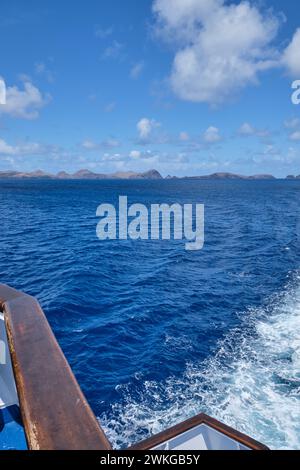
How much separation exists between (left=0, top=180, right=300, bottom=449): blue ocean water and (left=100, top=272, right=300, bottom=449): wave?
1.2 inches

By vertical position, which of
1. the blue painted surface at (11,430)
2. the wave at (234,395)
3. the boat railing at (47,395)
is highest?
the boat railing at (47,395)

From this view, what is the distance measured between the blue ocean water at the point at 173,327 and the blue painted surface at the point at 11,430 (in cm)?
370

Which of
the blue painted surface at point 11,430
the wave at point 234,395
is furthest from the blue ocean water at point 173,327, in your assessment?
the blue painted surface at point 11,430

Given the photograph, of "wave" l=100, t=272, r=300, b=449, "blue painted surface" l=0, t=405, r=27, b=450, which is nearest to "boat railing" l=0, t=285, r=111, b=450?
"blue painted surface" l=0, t=405, r=27, b=450

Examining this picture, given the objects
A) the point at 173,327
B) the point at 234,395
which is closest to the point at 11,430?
the point at 234,395

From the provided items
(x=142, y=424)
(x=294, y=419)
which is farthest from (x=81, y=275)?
(x=294, y=419)

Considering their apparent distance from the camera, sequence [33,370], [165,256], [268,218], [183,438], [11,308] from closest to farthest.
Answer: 1. [183,438]
2. [33,370]
3. [11,308]
4. [165,256]
5. [268,218]

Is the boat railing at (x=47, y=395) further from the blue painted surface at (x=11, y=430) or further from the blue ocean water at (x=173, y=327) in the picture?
the blue ocean water at (x=173, y=327)

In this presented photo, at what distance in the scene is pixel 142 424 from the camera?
304 inches

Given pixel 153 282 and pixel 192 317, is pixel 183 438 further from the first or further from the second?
pixel 153 282

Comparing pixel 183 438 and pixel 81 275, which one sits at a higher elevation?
pixel 183 438

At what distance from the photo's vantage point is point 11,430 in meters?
4.38

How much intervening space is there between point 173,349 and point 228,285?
7.25 m

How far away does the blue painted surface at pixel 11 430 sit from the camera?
164 inches
